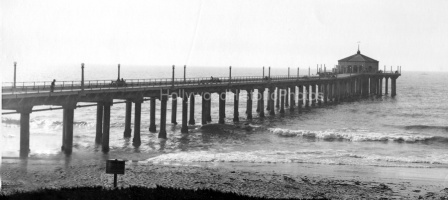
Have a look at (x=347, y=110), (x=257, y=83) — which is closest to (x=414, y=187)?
(x=257, y=83)

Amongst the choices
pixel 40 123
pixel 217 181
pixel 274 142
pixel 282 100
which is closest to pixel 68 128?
pixel 217 181

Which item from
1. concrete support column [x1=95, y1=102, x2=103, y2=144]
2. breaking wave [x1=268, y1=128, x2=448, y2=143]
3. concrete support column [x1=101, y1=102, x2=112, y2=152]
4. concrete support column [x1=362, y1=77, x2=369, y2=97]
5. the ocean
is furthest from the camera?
concrete support column [x1=362, y1=77, x2=369, y2=97]

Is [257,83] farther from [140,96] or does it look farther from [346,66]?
[346,66]

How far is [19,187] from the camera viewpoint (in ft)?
78.5

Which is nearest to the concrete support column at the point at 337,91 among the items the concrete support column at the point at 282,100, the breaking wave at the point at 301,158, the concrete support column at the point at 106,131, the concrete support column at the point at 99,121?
the concrete support column at the point at 282,100

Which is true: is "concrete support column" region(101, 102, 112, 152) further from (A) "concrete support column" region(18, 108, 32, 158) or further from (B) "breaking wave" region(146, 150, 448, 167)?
(A) "concrete support column" region(18, 108, 32, 158)

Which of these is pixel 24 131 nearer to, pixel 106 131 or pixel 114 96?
pixel 106 131

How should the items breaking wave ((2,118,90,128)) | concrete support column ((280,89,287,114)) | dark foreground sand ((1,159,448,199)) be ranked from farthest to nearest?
concrete support column ((280,89,287,114)) < breaking wave ((2,118,90,128)) < dark foreground sand ((1,159,448,199))

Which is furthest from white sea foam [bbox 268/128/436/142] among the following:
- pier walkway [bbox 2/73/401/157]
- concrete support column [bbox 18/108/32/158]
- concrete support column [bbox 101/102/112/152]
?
concrete support column [bbox 18/108/32/158]

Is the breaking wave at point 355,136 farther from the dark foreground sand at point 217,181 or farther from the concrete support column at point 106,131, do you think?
the dark foreground sand at point 217,181

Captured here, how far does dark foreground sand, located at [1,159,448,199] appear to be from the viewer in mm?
25062

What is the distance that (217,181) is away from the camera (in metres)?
27.0

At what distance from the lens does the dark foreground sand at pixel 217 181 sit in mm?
25062

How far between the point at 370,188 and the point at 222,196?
8508 millimetres
